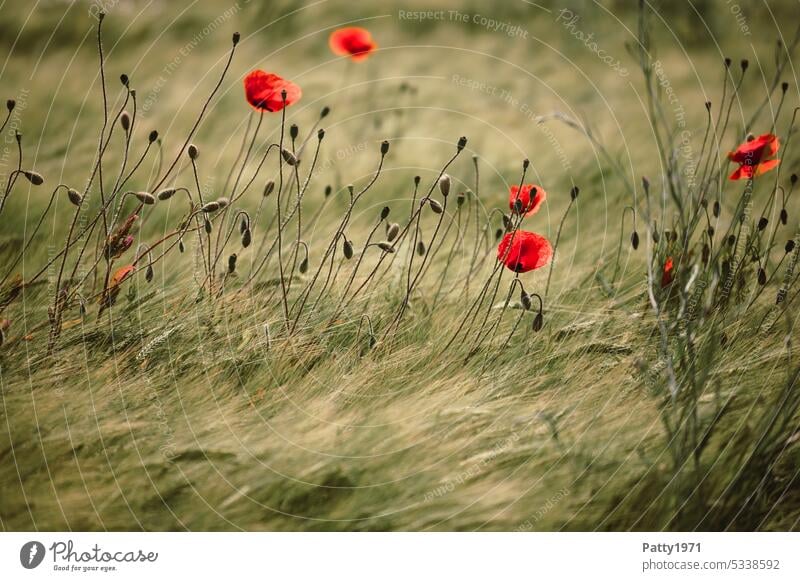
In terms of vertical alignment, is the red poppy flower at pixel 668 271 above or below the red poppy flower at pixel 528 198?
below

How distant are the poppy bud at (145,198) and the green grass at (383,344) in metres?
0.02

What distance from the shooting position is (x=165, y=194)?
94 cm

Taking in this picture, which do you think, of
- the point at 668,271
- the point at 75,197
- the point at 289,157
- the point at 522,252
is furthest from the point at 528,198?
the point at 75,197

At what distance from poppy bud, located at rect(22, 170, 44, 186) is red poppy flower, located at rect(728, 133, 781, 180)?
2.67ft

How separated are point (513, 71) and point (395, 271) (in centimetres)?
30

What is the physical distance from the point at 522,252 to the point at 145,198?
0.44 metres

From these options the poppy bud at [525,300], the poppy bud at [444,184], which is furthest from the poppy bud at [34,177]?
the poppy bud at [525,300]

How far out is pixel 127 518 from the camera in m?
0.90

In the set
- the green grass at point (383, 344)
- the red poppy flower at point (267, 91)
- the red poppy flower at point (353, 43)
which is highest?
the red poppy flower at point (353, 43)

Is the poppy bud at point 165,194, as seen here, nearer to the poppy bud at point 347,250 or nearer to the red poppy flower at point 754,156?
the poppy bud at point 347,250

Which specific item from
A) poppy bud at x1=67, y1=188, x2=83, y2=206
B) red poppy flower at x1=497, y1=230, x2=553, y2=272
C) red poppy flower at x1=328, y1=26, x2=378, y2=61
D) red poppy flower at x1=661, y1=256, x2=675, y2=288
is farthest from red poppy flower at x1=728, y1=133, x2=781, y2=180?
poppy bud at x1=67, y1=188, x2=83, y2=206

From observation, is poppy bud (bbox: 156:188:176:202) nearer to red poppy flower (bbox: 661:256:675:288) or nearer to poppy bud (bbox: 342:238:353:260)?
poppy bud (bbox: 342:238:353:260)

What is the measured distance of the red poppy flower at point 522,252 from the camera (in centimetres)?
96
